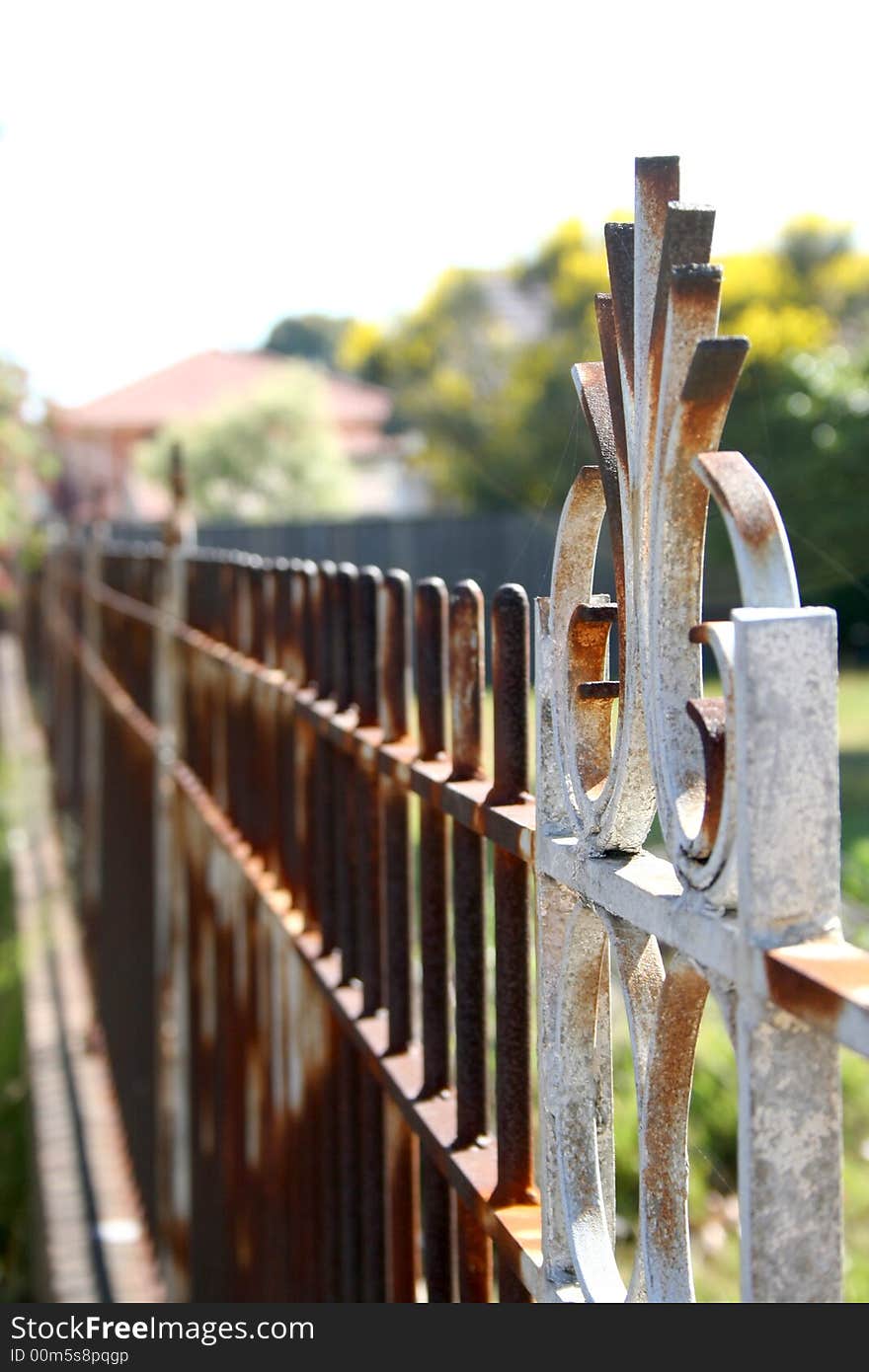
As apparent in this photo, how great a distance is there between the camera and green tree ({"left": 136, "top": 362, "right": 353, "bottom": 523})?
31297 mm

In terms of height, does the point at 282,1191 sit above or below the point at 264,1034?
below

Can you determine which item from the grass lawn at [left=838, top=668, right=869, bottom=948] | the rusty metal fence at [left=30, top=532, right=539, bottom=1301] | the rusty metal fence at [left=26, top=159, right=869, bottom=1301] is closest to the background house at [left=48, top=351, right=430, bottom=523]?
the grass lawn at [left=838, top=668, right=869, bottom=948]

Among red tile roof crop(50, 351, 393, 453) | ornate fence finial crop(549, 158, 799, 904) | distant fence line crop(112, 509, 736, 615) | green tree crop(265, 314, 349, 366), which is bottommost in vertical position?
ornate fence finial crop(549, 158, 799, 904)

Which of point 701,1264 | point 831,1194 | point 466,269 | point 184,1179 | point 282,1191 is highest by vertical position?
point 466,269

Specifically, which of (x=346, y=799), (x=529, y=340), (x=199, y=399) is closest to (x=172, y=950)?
(x=346, y=799)

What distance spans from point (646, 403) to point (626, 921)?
30 cm

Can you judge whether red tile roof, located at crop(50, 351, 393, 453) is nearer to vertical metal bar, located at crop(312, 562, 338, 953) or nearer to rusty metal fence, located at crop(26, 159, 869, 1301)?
rusty metal fence, located at crop(26, 159, 869, 1301)

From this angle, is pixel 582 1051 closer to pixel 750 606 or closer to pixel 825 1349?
pixel 825 1349

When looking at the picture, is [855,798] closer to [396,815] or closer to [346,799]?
[346,799]

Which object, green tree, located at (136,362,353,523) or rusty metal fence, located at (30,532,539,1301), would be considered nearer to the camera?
rusty metal fence, located at (30,532,539,1301)

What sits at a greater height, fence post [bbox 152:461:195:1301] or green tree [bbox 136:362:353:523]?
green tree [bbox 136:362:353:523]

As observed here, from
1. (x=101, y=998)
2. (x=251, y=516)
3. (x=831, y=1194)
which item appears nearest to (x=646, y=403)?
(x=831, y=1194)

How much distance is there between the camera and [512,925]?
130 cm

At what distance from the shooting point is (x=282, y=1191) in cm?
235
